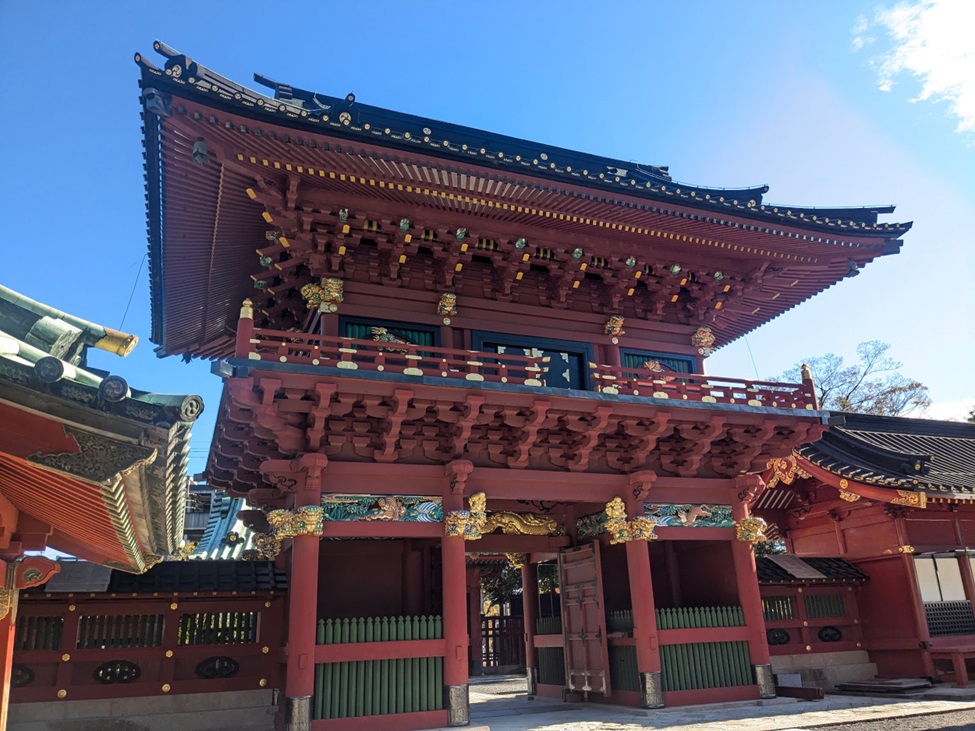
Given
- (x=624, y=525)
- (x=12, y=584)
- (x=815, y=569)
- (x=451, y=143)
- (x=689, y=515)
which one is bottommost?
(x=12, y=584)

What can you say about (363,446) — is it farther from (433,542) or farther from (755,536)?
(755,536)

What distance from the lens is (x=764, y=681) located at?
13.1 m

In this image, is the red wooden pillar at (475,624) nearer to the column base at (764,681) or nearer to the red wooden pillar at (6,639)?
the column base at (764,681)

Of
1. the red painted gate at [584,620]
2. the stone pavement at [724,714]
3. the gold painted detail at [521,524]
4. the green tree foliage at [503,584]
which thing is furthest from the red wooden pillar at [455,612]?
the green tree foliage at [503,584]

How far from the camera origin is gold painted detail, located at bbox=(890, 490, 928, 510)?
52.0ft

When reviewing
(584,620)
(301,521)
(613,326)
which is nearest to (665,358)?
(613,326)

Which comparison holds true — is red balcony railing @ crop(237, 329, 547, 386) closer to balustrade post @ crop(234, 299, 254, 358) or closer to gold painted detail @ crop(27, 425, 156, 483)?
balustrade post @ crop(234, 299, 254, 358)

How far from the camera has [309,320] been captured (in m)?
13.7

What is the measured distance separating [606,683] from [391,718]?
4.66 m

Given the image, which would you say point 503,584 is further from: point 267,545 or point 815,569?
point 267,545

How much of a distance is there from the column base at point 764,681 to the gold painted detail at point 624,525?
10.2 ft

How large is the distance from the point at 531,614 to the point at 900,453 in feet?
31.9

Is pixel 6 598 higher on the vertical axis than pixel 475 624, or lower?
higher

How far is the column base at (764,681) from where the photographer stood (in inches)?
514
